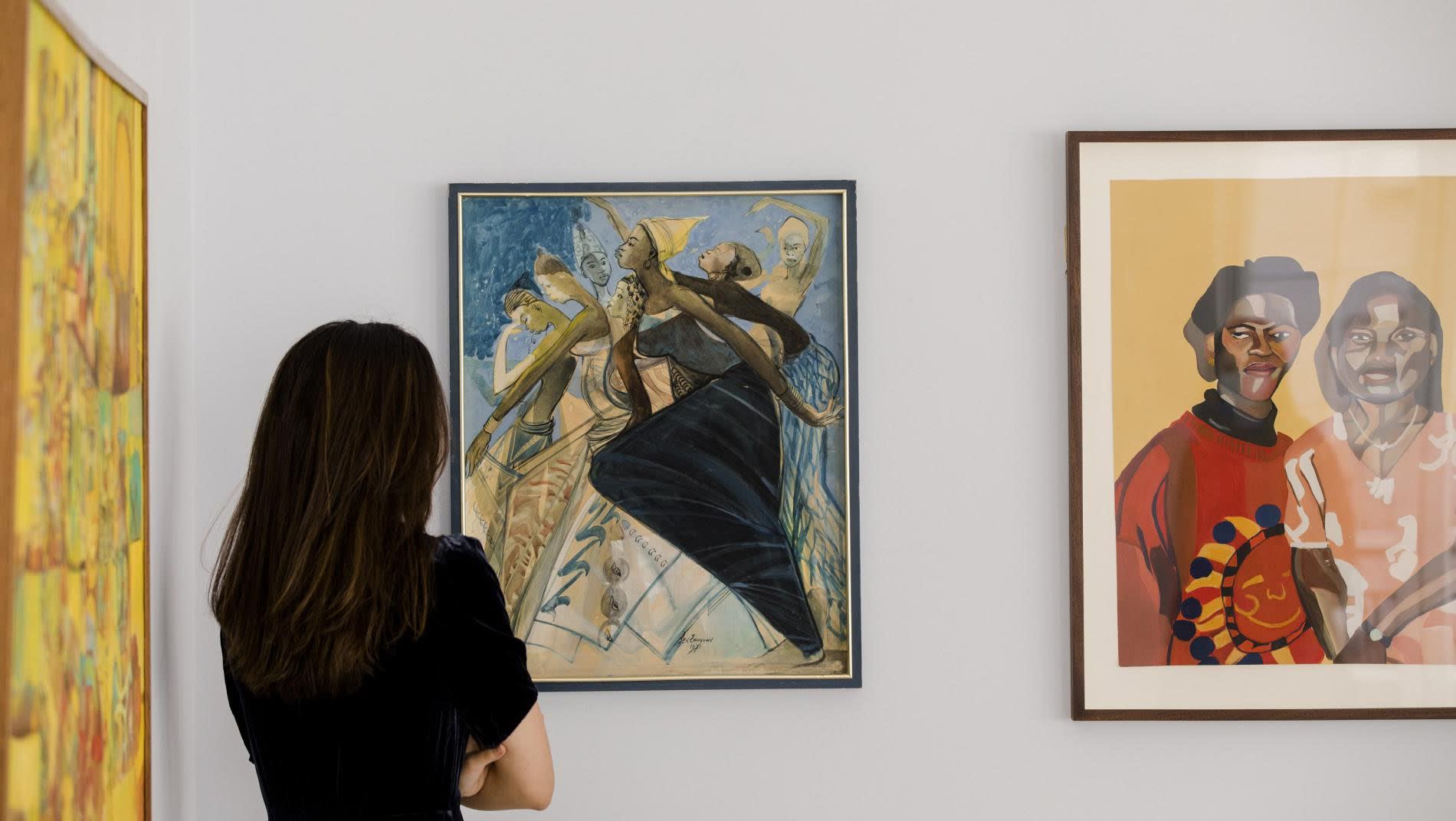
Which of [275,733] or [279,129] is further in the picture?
[279,129]

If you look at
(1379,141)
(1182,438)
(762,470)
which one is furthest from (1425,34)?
(762,470)

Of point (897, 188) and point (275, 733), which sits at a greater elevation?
point (897, 188)

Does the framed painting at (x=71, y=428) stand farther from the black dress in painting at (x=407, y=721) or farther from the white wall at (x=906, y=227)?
the white wall at (x=906, y=227)

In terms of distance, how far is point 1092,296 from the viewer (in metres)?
1.61

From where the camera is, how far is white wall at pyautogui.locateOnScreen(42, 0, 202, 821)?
4.28ft

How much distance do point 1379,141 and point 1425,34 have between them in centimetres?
20

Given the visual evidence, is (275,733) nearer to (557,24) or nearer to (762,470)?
(762,470)

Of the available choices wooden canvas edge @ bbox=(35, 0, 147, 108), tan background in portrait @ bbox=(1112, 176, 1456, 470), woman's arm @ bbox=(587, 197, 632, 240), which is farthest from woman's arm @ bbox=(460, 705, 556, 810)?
tan background in portrait @ bbox=(1112, 176, 1456, 470)

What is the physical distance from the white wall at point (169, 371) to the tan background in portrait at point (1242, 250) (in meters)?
1.33

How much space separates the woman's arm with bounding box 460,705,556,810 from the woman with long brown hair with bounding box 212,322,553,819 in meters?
0.03

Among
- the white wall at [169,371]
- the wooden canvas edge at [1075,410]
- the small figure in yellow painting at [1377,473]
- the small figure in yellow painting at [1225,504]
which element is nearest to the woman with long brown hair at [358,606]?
the white wall at [169,371]

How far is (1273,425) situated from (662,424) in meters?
0.94

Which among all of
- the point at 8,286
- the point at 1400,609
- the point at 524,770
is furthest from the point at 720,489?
the point at 1400,609

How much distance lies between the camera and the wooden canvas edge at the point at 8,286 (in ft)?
2.75
